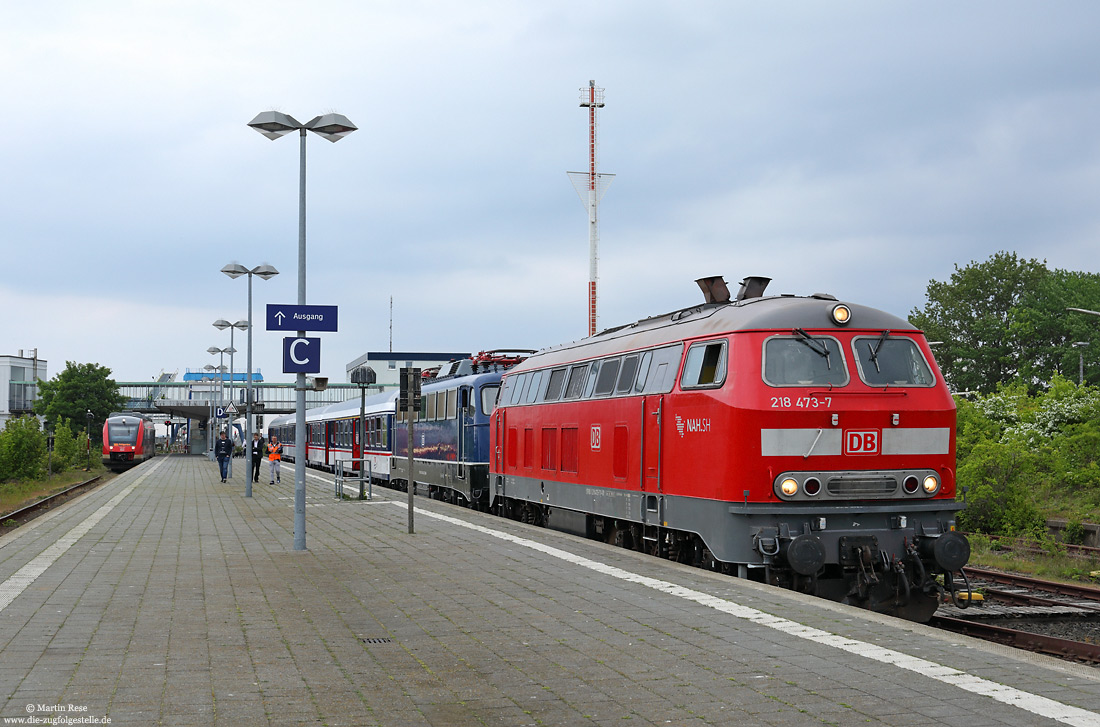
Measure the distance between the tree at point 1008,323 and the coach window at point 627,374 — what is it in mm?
49091

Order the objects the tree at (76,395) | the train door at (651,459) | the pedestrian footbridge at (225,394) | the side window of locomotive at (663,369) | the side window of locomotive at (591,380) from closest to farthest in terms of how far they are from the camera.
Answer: the side window of locomotive at (663,369) < the train door at (651,459) < the side window of locomotive at (591,380) < the tree at (76,395) < the pedestrian footbridge at (225,394)

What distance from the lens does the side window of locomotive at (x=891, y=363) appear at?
1089cm

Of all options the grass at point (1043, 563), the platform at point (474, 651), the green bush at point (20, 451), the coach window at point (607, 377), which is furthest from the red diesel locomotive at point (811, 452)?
the green bush at point (20, 451)

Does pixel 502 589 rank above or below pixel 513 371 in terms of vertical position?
below

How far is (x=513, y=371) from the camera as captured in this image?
65.3 ft

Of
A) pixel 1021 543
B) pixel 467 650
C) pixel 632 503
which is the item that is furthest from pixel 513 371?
pixel 467 650

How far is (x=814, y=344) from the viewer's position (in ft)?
35.7

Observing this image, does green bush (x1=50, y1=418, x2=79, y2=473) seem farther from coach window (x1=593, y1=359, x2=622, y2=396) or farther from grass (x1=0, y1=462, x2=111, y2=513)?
coach window (x1=593, y1=359, x2=622, y2=396)

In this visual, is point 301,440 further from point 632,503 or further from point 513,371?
point 513,371

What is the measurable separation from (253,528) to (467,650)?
37.1 ft

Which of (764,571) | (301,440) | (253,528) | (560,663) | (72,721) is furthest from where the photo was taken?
(253,528)

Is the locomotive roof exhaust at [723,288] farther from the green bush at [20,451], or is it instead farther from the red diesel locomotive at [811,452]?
the green bush at [20,451]

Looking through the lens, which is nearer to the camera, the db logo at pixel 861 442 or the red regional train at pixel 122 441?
the db logo at pixel 861 442

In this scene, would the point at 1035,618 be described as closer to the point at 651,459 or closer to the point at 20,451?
the point at 651,459
